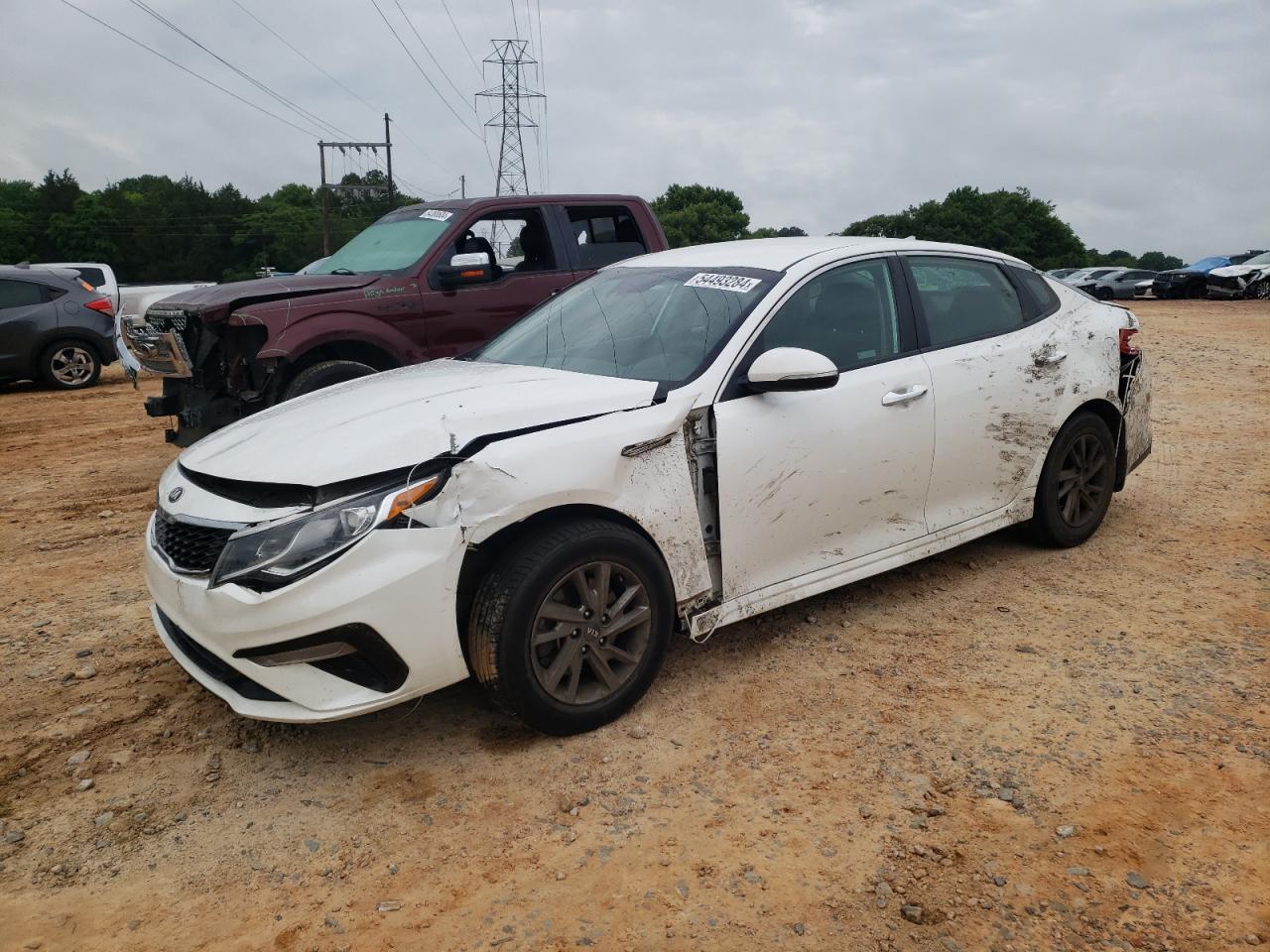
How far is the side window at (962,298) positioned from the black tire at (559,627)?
72.5 inches

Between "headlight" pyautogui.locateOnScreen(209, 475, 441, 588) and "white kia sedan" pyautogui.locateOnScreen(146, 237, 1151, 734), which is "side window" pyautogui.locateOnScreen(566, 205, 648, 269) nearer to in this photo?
"white kia sedan" pyautogui.locateOnScreen(146, 237, 1151, 734)

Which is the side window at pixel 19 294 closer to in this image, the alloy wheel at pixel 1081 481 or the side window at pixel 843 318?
the side window at pixel 843 318

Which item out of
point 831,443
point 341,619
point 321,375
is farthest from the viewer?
point 321,375

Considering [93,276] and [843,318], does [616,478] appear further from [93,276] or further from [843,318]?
[93,276]

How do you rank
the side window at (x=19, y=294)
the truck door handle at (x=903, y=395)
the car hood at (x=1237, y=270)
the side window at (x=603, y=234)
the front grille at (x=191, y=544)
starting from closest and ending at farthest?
the front grille at (x=191, y=544) < the truck door handle at (x=903, y=395) < the side window at (x=603, y=234) < the side window at (x=19, y=294) < the car hood at (x=1237, y=270)

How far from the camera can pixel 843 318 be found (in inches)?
153

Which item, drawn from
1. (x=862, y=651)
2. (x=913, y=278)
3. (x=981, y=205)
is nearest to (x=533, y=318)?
(x=913, y=278)

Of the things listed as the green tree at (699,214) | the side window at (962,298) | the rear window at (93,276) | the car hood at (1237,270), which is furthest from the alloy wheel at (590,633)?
the green tree at (699,214)

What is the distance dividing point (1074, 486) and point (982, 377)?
3.32 feet

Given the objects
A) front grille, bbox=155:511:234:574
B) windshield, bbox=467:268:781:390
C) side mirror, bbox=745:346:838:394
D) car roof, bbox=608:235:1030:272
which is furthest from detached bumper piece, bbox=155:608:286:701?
car roof, bbox=608:235:1030:272

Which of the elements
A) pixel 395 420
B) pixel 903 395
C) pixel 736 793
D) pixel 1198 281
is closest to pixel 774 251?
pixel 903 395

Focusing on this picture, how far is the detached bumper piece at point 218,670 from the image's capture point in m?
2.90

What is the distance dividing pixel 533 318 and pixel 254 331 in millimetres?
2631

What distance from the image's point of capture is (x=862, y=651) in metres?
3.81
